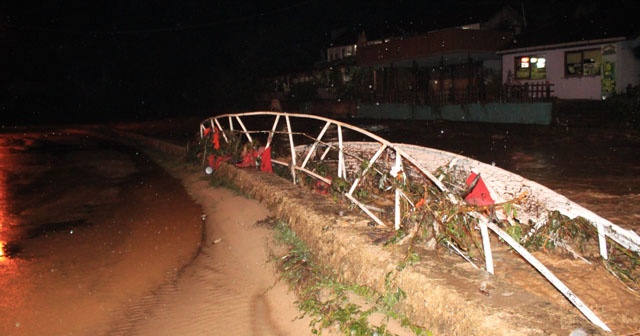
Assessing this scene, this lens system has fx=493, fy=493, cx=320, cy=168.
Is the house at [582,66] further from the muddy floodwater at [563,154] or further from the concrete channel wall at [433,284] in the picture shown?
the concrete channel wall at [433,284]

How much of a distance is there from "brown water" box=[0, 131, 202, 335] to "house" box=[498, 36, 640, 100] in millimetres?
17811

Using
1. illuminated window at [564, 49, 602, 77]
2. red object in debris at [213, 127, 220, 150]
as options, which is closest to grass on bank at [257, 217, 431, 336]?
red object in debris at [213, 127, 220, 150]

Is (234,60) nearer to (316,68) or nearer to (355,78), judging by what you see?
(316,68)

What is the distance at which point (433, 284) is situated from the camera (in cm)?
378

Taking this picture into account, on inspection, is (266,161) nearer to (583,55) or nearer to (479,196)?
(479,196)

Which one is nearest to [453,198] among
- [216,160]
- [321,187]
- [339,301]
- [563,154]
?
[339,301]

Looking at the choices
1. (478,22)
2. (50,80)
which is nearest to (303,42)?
(50,80)

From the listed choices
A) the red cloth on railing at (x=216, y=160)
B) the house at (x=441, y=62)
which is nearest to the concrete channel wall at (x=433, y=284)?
the red cloth on railing at (x=216, y=160)

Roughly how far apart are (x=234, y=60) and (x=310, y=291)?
186 feet

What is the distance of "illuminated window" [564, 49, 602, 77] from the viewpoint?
22.5 m

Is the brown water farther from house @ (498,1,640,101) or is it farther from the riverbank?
house @ (498,1,640,101)

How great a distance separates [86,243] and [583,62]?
74.8 feet

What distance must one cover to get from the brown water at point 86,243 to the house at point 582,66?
1781cm

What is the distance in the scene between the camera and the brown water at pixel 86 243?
545 centimetres
